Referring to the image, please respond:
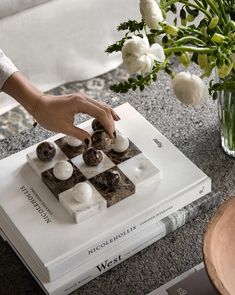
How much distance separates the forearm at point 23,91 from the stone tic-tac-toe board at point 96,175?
0.10m

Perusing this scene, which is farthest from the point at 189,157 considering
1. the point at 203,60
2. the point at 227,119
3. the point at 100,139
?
the point at 203,60

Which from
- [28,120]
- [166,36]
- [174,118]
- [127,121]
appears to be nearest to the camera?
[166,36]

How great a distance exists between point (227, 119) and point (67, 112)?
306 millimetres

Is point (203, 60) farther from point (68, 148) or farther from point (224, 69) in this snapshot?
point (68, 148)

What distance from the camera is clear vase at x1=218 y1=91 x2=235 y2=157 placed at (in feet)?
3.75

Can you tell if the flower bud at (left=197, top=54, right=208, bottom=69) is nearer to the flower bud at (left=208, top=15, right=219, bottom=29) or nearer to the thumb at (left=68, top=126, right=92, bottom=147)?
the flower bud at (left=208, top=15, right=219, bottom=29)

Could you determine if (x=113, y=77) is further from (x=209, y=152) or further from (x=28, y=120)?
(x=209, y=152)

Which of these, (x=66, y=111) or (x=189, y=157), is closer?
(x=66, y=111)

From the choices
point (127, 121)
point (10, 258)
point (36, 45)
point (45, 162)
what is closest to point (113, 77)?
point (36, 45)

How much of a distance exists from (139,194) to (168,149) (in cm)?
13

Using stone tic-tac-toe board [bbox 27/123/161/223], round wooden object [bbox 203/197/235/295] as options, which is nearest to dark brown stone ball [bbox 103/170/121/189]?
stone tic-tac-toe board [bbox 27/123/161/223]

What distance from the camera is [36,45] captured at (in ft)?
5.06

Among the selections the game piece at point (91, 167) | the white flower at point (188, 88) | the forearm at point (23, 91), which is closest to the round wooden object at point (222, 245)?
the white flower at point (188, 88)

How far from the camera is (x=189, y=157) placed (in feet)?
4.20
